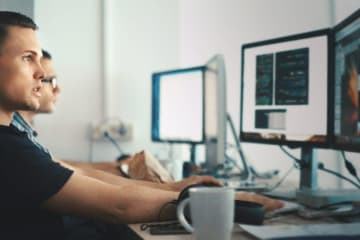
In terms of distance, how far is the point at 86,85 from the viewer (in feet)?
8.61

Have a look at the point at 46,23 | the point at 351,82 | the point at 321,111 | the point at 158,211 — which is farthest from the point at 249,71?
the point at 46,23

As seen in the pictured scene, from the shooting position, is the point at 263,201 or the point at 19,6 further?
the point at 19,6

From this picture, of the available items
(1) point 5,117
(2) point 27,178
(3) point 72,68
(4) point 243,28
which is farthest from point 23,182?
(4) point 243,28

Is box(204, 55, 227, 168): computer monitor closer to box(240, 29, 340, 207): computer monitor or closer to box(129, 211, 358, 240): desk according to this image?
box(240, 29, 340, 207): computer monitor

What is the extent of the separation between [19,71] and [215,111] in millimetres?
884

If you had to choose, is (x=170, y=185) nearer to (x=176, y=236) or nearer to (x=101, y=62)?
(x=176, y=236)

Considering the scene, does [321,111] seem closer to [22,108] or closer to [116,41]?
[22,108]

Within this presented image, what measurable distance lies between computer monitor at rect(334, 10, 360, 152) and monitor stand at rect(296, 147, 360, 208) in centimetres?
13

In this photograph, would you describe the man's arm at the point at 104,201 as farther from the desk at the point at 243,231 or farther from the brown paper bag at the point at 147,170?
the brown paper bag at the point at 147,170

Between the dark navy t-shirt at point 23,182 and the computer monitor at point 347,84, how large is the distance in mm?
719

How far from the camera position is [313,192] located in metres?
1.34

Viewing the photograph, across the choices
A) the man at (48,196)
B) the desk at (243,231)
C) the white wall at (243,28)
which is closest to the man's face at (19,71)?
the man at (48,196)

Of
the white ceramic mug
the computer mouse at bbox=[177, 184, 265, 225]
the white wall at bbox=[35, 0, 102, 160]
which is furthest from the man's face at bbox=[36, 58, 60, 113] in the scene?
the white ceramic mug

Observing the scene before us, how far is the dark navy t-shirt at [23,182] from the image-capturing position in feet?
3.28
